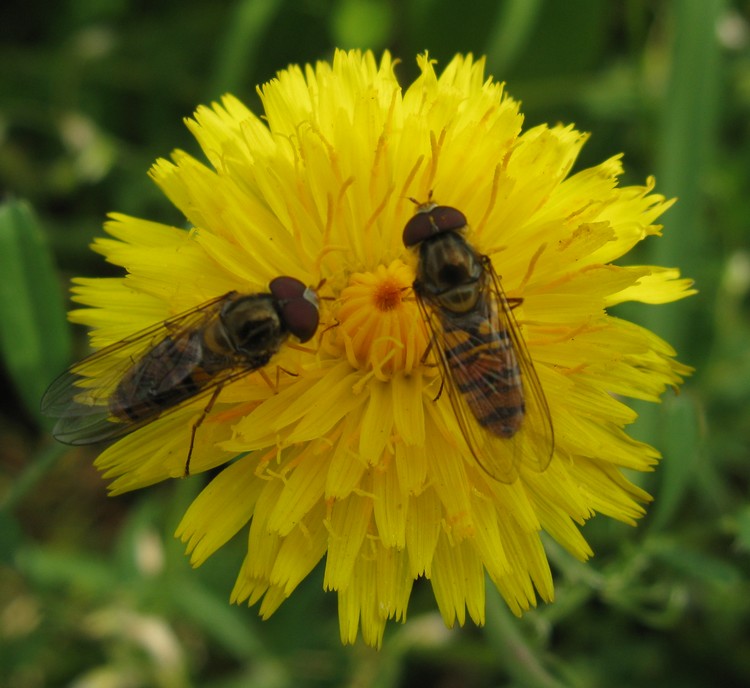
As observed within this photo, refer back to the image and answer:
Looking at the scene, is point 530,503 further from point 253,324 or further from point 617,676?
point 617,676

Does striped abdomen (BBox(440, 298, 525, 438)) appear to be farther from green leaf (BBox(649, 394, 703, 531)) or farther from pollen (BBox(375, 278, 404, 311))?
green leaf (BBox(649, 394, 703, 531))

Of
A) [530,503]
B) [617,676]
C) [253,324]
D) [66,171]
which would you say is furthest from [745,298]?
[66,171]

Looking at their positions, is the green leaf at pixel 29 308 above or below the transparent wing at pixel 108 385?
above

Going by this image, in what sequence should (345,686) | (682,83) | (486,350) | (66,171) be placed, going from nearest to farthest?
(486,350)
(345,686)
(682,83)
(66,171)

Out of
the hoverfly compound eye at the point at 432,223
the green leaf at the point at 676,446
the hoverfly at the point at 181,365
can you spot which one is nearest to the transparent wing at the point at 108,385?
the hoverfly at the point at 181,365

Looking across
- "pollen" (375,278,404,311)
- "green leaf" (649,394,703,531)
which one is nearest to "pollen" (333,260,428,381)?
"pollen" (375,278,404,311)

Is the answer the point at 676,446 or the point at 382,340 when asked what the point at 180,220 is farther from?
the point at 676,446

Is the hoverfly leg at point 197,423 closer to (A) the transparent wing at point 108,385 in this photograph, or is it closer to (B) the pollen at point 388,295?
(A) the transparent wing at point 108,385
